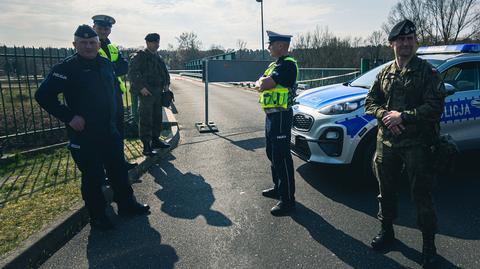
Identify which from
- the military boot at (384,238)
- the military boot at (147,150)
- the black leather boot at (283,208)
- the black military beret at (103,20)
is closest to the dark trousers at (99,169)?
the black leather boot at (283,208)

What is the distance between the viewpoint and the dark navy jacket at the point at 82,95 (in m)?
3.12

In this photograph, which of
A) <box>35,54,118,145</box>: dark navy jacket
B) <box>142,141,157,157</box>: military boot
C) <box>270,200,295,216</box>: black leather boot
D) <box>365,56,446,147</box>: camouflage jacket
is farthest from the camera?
<box>142,141,157,157</box>: military boot

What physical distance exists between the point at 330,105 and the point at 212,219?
6.13 feet

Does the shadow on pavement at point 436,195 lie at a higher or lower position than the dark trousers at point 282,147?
lower

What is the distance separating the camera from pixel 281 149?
364cm

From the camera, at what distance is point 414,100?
2652 millimetres

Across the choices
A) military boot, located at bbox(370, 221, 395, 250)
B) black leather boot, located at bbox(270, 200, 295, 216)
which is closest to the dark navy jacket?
black leather boot, located at bbox(270, 200, 295, 216)

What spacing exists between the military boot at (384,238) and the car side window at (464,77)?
2.37 meters

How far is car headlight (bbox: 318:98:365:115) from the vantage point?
13.1 feet

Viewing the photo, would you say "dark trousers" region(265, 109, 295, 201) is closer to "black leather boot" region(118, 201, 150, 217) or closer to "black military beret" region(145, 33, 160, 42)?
"black leather boot" region(118, 201, 150, 217)

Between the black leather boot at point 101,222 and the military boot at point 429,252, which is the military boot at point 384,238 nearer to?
the military boot at point 429,252

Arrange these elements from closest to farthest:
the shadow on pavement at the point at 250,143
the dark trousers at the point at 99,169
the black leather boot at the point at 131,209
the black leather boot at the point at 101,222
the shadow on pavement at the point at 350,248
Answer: the shadow on pavement at the point at 350,248 < the dark trousers at the point at 99,169 < the black leather boot at the point at 101,222 < the black leather boot at the point at 131,209 < the shadow on pavement at the point at 250,143

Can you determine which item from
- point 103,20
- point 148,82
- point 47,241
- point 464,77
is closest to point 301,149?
point 464,77

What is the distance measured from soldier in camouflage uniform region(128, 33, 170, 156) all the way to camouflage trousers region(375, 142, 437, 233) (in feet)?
12.3
